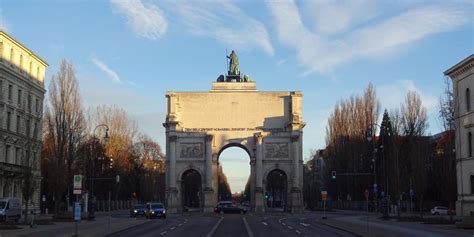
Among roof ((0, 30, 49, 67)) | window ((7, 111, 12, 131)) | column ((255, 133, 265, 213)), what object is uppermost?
roof ((0, 30, 49, 67))

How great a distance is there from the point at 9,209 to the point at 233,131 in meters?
53.0

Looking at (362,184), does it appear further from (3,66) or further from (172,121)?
(3,66)

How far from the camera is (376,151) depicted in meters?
91.8

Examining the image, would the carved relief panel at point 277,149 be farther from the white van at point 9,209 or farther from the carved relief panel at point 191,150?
the white van at point 9,209

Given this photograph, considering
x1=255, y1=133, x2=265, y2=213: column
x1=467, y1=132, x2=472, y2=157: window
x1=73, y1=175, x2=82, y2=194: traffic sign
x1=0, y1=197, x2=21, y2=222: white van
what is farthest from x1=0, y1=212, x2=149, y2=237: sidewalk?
x1=255, y1=133, x2=265, y2=213: column

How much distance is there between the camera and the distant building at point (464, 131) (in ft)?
193

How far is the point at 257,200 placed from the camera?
94.8 m

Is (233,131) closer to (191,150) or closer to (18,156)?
(191,150)

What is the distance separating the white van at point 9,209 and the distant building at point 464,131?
41412 millimetres

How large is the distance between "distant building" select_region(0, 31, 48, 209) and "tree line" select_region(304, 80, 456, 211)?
37.0 metres

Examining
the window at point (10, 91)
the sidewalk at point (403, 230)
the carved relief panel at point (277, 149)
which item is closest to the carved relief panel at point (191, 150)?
the carved relief panel at point (277, 149)

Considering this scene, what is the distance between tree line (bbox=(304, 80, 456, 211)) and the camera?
61688 mm

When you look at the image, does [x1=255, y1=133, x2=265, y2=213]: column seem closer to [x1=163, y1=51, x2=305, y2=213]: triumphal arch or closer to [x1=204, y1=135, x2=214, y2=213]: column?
[x1=163, y1=51, x2=305, y2=213]: triumphal arch

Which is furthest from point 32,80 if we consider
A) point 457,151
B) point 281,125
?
point 457,151
